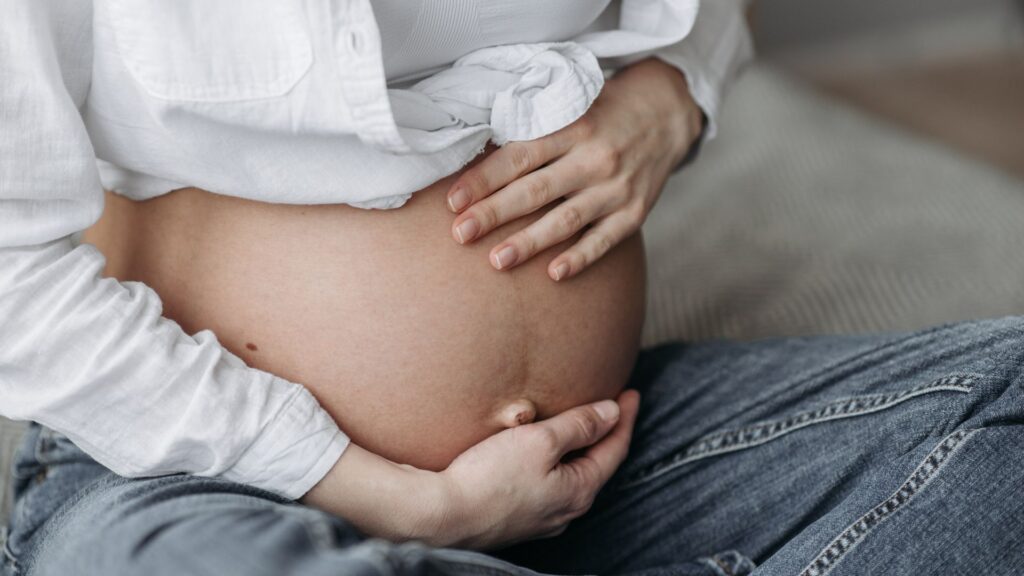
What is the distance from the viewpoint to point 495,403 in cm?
73

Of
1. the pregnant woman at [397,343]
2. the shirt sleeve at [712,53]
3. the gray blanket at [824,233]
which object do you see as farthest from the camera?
the gray blanket at [824,233]

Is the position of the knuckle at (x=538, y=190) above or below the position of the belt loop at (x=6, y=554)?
above

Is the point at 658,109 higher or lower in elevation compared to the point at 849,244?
higher

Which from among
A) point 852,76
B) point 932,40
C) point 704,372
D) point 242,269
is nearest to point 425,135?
point 242,269

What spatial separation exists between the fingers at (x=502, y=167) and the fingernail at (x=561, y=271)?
0.07 metres

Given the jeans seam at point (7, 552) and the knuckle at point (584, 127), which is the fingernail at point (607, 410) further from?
the jeans seam at point (7, 552)

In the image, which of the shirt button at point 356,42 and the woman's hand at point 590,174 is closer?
the shirt button at point 356,42

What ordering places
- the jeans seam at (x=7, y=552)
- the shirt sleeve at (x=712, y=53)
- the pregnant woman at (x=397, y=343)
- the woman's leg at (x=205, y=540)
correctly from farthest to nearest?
1. the shirt sleeve at (x=712, y=53)
2. the jeans seam at (x=7, y=552)
3. the pregnant woman at (x=397, y=343)
4. the woman's leg at (x=205, y=540)

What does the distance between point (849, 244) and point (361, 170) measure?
88cm

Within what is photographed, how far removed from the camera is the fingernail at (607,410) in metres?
0.79

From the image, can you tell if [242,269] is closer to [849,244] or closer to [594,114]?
[594,114]

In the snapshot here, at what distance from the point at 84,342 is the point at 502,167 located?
0.31m

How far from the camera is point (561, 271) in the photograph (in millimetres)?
741

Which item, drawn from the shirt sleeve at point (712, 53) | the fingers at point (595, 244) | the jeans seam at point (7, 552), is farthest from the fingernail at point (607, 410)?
the jeans seam at point (7, 552)
